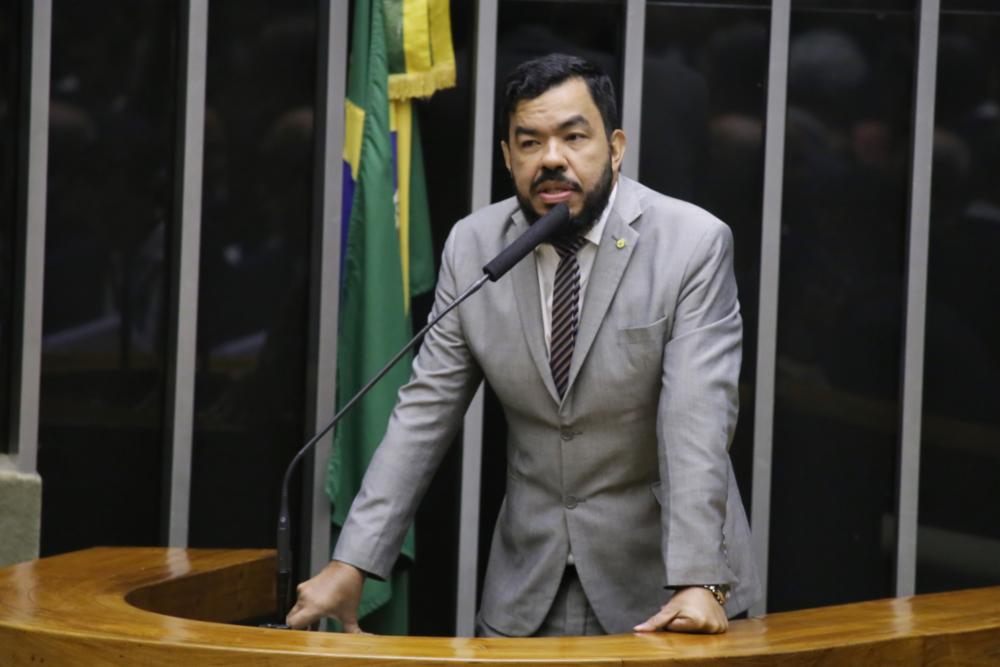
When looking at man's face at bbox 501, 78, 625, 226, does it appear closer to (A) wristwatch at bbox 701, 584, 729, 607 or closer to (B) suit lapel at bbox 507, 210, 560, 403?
(B) suit lapel at bbox 507, 210, 560, 403

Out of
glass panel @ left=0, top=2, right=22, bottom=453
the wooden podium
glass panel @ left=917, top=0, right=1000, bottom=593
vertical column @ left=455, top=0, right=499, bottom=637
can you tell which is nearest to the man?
the wooden podium

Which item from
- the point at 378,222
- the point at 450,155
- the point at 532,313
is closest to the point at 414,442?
the point at 532,313

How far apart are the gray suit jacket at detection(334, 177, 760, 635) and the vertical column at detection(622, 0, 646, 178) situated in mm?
1629

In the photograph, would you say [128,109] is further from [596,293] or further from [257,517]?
[596,293]

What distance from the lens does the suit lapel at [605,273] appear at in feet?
8.47

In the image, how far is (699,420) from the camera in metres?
2.40

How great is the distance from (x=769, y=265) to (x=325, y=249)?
1.30 metres

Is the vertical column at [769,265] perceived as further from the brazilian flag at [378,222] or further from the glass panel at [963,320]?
the brazilian flag at [378,222]

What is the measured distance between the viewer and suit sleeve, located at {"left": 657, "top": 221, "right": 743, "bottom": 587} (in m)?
2.33

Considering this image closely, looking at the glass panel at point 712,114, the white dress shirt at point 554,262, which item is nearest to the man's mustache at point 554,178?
the white dress shirt at point 554,262

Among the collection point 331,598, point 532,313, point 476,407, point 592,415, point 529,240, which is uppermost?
point 529,240

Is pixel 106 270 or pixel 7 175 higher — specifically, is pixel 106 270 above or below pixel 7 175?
below

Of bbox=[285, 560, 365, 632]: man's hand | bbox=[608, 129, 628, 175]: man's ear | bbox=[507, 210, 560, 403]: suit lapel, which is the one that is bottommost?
bbox=[285, 560, 365, 632]: man's hand

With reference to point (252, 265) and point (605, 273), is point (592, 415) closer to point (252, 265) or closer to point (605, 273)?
point (605, 273)
